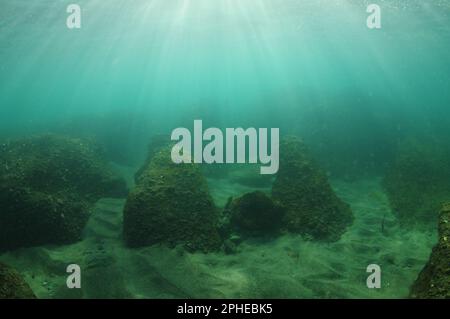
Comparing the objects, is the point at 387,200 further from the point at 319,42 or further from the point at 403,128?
the point at 319,42

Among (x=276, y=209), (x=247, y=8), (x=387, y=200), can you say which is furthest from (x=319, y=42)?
(x=276, y=209)

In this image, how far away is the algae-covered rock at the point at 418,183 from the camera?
36.1 feet

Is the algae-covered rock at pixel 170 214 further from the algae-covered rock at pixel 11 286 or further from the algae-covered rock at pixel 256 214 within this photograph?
the algae-covered rock at pixel 11 286

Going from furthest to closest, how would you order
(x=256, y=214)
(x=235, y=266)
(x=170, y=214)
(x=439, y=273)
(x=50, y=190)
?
(x=50, y=190) → (x=256, y=214) → (x=170, y=214) → (x=235, y=266) → (x=439, y=273)

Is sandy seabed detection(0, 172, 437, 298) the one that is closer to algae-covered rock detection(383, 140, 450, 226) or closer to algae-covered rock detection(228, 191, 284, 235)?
algae-covered rock detection(228, 191, 284, 235)

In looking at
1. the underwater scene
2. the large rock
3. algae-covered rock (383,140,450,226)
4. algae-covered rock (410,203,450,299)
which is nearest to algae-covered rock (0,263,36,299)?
the underwater scene

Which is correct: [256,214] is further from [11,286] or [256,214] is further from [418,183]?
[418,183]

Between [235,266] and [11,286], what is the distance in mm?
4152

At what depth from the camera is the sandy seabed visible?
658 cm

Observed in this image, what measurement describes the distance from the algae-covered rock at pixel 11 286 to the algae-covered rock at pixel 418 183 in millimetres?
9718

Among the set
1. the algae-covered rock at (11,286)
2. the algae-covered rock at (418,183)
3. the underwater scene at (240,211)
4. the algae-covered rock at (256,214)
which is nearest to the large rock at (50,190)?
the underwater scene at (240,211)

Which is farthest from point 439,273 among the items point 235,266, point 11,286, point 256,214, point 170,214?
point 11,286

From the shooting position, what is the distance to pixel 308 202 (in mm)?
10000

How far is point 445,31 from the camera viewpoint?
102 feet
